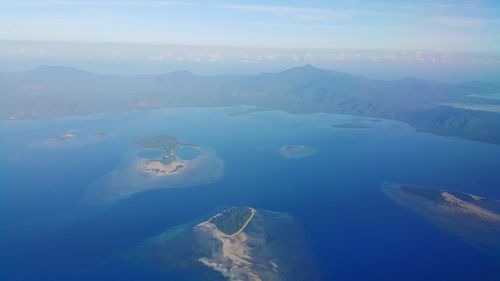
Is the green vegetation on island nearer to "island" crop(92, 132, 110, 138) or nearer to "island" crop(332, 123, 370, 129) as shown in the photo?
"island" crop(92, 132, 110, 138)

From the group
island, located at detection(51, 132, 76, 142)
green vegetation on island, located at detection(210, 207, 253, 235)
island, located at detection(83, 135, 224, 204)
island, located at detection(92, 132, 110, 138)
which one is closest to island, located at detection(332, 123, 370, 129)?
island, located at detection(83, 135, 224, 204)

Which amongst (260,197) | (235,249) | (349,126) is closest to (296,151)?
(260,197)

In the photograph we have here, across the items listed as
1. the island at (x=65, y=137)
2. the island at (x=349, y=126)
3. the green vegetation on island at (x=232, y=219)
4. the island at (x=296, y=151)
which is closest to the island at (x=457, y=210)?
the island at (x=296, y=151)

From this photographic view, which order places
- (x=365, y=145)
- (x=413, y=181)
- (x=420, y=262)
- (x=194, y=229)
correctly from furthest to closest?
(x=365, y=145)
(x=413, y=181)
(x=194, y=229)
(x=420, y=262)

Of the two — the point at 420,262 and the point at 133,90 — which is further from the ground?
the point at 420,262

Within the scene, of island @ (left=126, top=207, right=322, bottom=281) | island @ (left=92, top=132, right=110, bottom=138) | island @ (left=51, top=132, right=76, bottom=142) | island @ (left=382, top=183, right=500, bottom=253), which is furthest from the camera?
island @ (left=92, top=132, right=110, bottom=138)

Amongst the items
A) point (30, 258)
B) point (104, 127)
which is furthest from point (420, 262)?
point (104, 127)

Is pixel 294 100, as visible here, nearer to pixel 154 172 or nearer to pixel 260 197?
pixel 154 172

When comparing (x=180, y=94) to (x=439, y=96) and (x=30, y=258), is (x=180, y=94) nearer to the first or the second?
(x=439, y=96)
